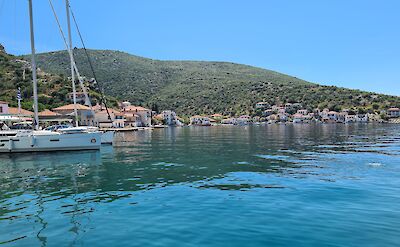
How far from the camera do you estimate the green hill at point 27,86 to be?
97219 millimetres

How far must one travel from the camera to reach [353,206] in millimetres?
13227

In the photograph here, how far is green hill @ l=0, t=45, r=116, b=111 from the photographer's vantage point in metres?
97.2

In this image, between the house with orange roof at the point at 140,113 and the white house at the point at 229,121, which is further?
the white house at the point at 229,121

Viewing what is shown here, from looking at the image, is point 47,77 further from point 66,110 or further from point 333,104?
point 333,104

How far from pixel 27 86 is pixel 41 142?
7833cm

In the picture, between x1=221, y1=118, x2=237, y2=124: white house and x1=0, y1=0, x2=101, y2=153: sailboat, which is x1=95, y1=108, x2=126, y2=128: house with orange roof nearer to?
x1=0, y1=0, x2=101, y2=153: sailboat

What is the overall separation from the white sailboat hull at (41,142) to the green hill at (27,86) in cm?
5538

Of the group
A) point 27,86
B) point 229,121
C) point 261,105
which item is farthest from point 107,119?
point 261,105

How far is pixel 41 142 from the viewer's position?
36.1 meters

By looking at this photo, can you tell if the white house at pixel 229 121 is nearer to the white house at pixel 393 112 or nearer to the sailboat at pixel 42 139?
the white house at pixel 393 112

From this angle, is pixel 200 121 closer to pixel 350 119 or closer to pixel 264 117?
pixel 264 117

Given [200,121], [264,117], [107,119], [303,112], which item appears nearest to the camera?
[107,119]

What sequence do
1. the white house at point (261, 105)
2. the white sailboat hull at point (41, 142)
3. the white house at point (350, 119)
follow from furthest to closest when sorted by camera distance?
the white house at point (261, 105), the white house at point (350, 119), the white sailboat hull at point (41, 142)

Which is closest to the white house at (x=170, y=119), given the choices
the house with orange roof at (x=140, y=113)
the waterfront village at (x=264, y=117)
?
the waterfront village at (x=264, y=117)
